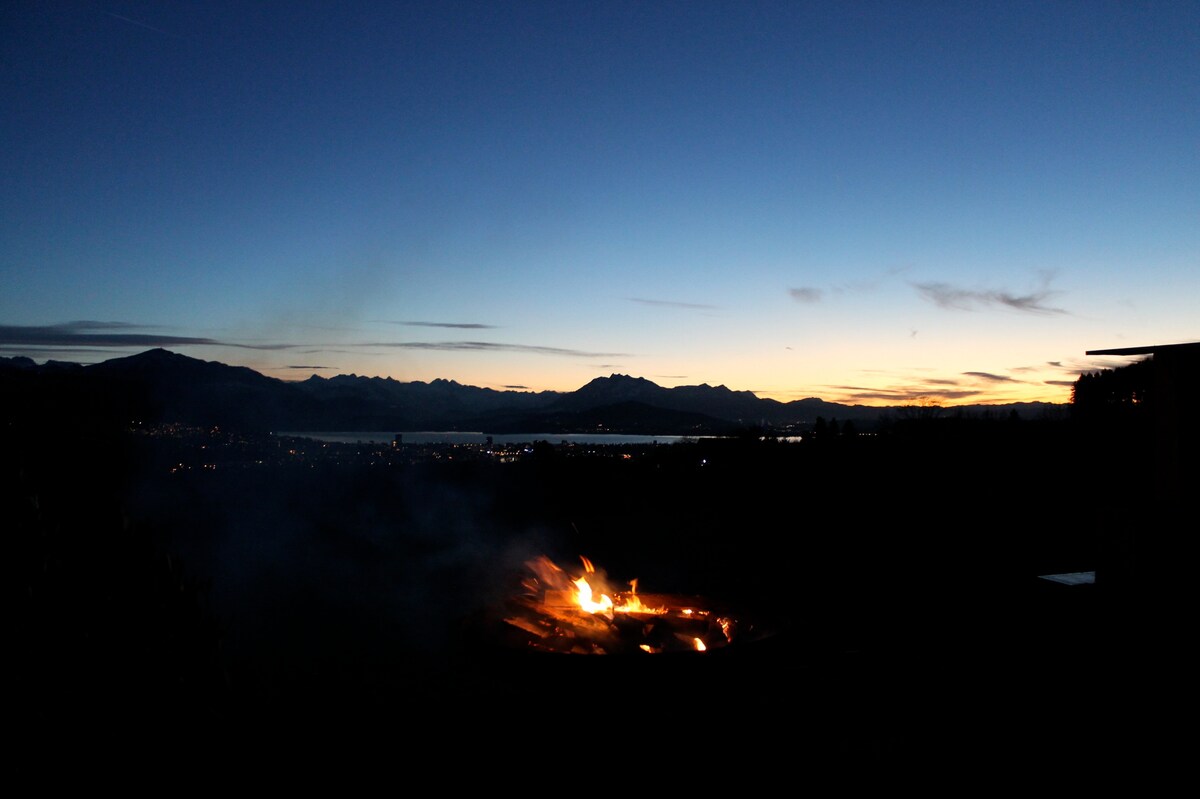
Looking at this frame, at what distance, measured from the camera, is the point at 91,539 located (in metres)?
2.81

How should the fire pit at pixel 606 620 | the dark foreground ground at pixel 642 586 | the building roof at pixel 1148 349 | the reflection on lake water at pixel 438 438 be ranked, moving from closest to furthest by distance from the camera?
the dark foreground ground at pixel 642 586 < the fire pit at pixel 606 620 < the building roof at pixel 1148 349 < the reflection on lake water at pixel 438 438

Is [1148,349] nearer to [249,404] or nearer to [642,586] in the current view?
[642,586]

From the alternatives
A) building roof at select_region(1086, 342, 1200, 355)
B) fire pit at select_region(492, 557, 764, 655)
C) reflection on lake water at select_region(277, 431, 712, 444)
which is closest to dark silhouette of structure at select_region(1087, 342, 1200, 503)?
building roof at select_region(1086, 342, 1200, 355)

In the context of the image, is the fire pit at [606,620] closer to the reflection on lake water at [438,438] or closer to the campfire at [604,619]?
the campfire at [604,619]

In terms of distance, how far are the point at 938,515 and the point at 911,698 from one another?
5.90m

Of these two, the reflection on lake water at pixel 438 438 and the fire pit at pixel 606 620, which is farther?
the reflection on lake water at pixel 438 438

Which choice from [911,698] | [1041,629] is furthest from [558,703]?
[1041,629]

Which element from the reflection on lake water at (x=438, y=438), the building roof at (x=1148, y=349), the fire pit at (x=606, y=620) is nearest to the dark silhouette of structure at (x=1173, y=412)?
the building roof at (x=1148, y=349)

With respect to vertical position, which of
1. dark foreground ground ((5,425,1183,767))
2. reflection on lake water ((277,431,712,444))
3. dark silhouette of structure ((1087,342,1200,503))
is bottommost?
dark foreground ground ((5,425,1183,767))

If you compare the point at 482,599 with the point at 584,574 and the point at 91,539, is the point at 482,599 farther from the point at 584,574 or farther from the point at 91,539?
the point at 91,539

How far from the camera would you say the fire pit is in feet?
11.9

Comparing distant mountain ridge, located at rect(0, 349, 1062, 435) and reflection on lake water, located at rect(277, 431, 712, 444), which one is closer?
distant mountain ridge, located at rect(0, 349, 1062, 435)

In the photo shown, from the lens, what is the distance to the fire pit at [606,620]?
3.63 meters

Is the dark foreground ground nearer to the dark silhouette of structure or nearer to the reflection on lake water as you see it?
the dark silhouette of structure
